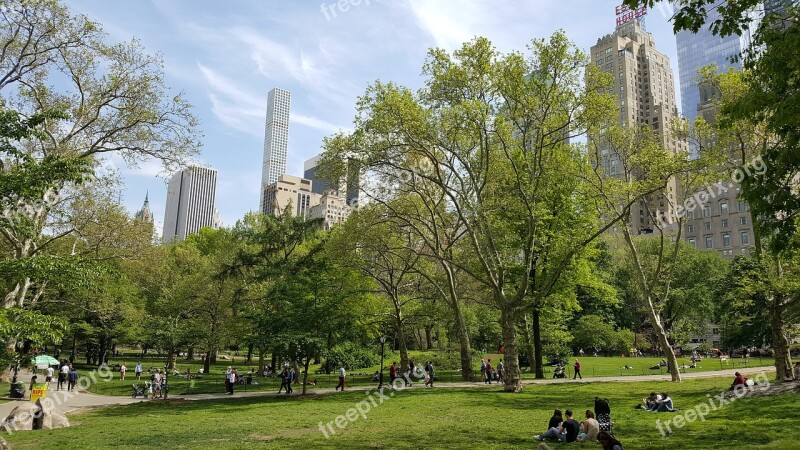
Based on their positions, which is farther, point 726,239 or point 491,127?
point 726,239

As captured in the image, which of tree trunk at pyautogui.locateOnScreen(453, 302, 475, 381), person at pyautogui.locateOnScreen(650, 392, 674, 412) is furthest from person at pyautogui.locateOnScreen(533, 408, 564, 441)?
tree trunk at pyautogui.locateOnScreen(453, 302, 475, 381)

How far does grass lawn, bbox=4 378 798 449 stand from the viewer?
46.2 feet

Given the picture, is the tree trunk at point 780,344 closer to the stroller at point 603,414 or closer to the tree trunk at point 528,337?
the stroller at point 603,414

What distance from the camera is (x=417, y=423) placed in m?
17.8

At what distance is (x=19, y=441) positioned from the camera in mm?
15719

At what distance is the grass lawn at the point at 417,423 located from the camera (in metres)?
14.1

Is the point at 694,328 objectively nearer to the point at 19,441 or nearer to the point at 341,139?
the point at 341,139

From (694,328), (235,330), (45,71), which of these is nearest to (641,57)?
(694,328)

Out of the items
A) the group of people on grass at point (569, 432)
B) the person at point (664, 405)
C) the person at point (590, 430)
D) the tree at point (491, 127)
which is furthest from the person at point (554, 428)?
the tree at point (491, 127)

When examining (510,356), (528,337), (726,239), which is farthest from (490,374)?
(726,239)

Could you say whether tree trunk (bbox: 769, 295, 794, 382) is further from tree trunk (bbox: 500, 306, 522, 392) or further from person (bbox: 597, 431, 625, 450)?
person (bbox: 597, 431, 625, 450)

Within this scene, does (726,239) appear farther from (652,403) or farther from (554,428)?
(554,428)

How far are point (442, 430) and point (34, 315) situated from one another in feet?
37.7

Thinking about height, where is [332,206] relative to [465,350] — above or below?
above
